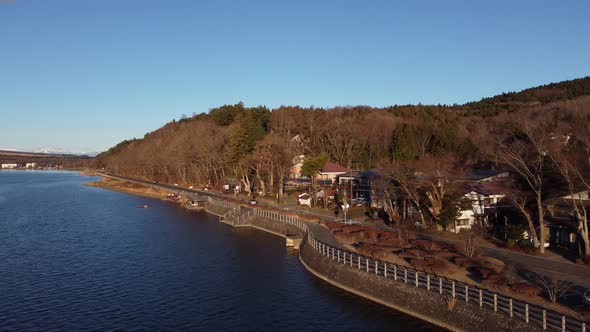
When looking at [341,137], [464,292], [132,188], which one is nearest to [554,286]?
[464,292]

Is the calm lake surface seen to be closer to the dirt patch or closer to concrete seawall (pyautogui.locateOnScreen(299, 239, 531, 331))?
concrete seawall (pyautogui.locateOnScreen(299, 239, 531, 331))

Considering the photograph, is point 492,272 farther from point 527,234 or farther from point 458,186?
point 458,186

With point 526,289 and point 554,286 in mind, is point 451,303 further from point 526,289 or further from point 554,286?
point 554,286

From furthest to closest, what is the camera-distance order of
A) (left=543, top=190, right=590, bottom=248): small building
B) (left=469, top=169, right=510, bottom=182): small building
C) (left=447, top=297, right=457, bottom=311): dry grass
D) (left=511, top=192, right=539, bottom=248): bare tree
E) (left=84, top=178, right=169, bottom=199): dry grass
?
(left=84, top=178, right=169, bottom=199): dry grass < (left=469, top=169, right=510, bottom=182): small building < (left=543, top=190, right=590, bottom=248): small building < (left=511, top=192, right=539, bottom=248): bare tree < (left=447, top=297, right=457, bottom=311): dry grass

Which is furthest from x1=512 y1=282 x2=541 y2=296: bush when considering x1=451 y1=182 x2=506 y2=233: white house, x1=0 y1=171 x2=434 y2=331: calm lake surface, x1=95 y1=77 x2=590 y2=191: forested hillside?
x1=95 y1=77 x2=590 y2=191: forested hillside

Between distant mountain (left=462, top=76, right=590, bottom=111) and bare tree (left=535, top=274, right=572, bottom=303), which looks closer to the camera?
bare tree (left=535, top=274, right=572, bottom=303)

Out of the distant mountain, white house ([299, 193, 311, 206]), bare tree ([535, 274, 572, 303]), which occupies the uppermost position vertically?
the distant mountain

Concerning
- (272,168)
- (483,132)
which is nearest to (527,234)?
(272,168)

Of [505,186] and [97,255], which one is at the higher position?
[505,186]
